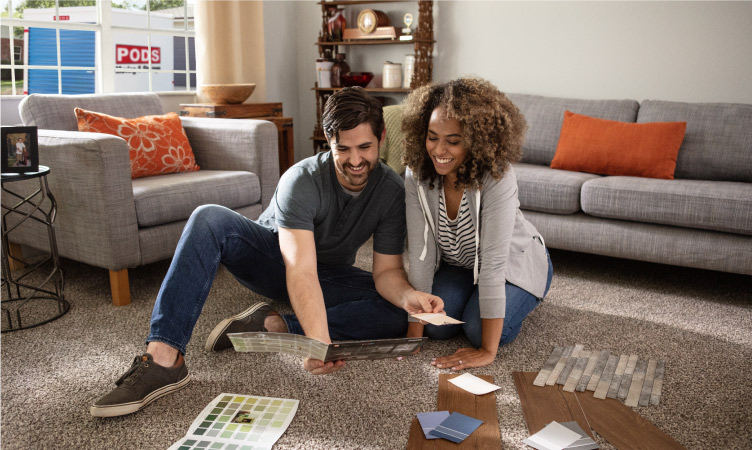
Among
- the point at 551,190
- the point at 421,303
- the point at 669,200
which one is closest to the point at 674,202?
the point at 669,200

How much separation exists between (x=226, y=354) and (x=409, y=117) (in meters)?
0.93

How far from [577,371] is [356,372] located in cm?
65

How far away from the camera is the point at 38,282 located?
267cm

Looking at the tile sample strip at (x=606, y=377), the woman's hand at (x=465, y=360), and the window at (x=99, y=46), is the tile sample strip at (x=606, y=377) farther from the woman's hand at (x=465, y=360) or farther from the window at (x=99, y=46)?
the window at (x=99, y=46)

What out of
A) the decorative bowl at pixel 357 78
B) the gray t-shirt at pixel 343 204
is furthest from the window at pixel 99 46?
the gray t-shirt at pixel 343 204

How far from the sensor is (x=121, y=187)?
2357 mm

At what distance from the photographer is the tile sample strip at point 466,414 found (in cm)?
145

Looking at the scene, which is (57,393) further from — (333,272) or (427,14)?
(427,14)

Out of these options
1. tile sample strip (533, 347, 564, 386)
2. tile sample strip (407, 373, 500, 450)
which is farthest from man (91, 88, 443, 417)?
tile sample strip (533, 347, 564, 386)

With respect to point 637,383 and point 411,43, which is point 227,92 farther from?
point 637,383

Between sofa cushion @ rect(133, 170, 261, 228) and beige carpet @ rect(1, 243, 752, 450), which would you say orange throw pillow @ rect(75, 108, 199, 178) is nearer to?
sofa cushion @ rect(133, 170, 261, 228)

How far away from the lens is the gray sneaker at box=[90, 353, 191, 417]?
157cm

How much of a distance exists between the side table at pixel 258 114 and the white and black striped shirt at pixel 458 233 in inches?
75.3

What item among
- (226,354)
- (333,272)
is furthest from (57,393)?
(333,272)
